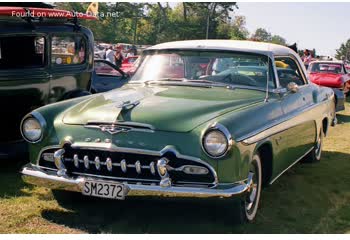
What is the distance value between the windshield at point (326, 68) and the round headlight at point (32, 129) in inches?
492

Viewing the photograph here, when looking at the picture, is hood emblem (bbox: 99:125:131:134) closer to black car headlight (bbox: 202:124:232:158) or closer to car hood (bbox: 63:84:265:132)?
car hood (bbox: 63:84:265:132)

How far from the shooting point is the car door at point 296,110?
515cm

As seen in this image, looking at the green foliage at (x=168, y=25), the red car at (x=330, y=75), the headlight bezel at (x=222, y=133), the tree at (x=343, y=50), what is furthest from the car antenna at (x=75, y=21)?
the tree at (x=343, y=50)

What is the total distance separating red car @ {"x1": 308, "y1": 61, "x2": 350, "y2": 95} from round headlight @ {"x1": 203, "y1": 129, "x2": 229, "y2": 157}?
1156 centimetres

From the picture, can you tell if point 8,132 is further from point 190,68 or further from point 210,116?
point 210,116

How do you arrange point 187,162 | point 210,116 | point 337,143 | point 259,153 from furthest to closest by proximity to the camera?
point 337,143
point 259,153
point 210,116
point 187,162

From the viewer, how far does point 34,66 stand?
6.31 metres

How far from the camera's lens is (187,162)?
3.83 m

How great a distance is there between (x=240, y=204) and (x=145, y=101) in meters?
1.23

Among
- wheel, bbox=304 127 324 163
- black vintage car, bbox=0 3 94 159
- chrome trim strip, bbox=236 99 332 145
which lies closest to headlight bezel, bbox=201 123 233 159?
chrome trim strip, bbox=236 99 332 145

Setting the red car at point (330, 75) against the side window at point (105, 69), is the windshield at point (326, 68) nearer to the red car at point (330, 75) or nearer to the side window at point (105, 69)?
the red car at point (330, 75)

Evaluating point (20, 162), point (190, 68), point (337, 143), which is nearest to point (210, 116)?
point (190, 68)

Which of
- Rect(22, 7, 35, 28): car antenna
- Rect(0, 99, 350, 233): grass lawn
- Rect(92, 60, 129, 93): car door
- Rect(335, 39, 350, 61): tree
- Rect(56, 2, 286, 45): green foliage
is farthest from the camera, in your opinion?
Rect(335, 39, 350, 61): tree

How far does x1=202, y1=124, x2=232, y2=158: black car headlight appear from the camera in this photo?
378 centimetres
